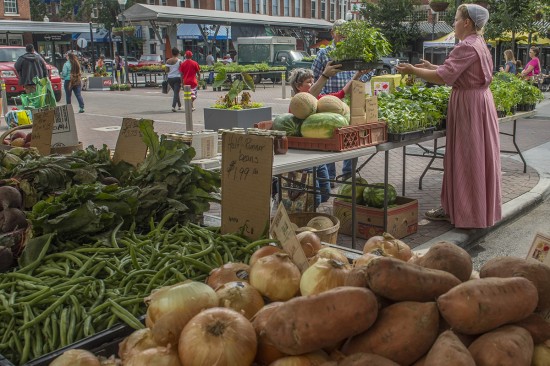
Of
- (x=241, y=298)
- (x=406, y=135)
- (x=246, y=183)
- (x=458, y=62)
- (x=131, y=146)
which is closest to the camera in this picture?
(x=241, y=298)

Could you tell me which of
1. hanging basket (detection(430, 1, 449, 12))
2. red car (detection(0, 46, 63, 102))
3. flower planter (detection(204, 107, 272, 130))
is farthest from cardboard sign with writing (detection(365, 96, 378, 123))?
red car (detection(0, 46, 63, 102))

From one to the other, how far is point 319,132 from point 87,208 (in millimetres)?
2512

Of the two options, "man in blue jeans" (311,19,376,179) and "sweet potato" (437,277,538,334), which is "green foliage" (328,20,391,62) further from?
"sweet potato" (437,277,538,334)

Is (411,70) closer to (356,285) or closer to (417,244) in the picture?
(417,244)

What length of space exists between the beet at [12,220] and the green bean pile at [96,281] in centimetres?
32

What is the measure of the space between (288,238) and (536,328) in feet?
3.65

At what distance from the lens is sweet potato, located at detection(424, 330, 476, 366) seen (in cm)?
151

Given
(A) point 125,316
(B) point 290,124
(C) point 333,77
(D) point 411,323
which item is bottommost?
(A) point 125,316

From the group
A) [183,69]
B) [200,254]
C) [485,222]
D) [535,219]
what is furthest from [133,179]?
[183,69]

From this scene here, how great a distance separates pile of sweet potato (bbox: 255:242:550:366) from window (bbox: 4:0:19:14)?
169ft

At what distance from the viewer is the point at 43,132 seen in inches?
191

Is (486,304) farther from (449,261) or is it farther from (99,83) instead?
(99,83)

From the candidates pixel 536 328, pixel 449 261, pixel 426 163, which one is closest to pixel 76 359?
pixel 449 261

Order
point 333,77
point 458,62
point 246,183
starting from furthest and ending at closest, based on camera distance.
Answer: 1. point 333,77
2. point 458,62
3. point 246,183
